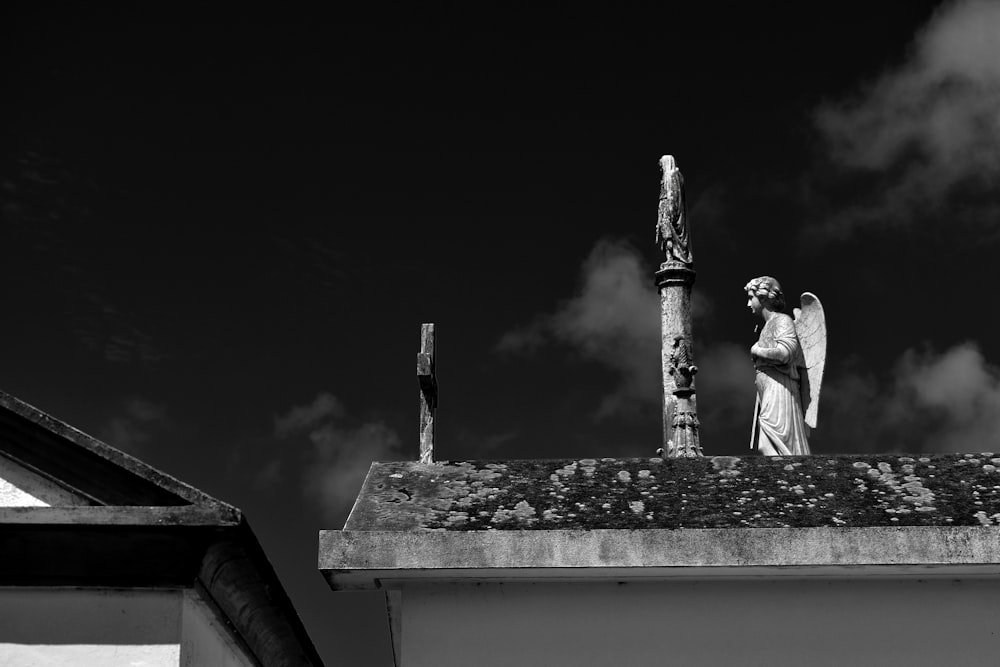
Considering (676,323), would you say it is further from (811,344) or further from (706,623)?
(706,623)

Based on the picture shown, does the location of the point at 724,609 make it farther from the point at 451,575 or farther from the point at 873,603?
the point at 451,575

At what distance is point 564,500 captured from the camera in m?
11.8

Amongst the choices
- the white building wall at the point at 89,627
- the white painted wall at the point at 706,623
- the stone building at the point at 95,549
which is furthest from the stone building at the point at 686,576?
the white building wall at the point at 89,627

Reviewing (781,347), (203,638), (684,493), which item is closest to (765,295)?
(781,347)

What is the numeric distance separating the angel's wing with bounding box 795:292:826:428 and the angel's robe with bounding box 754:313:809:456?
0.09 meters

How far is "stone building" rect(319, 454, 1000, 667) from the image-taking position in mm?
11141

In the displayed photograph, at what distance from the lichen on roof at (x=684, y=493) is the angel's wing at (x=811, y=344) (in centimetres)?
245

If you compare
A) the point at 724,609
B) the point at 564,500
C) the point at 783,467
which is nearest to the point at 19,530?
the point at 564,500

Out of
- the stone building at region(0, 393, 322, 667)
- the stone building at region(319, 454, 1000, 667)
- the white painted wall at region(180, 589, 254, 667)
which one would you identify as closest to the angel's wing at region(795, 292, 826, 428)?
the stone building at region(319, 454, 1000, 667)

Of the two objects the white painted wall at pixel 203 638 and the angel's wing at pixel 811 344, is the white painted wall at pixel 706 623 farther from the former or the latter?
the angel's wing at pixel 811 344

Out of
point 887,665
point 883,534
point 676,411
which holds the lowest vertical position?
point 887,665

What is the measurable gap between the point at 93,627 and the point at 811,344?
7.32m

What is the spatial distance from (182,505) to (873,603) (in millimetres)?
4568

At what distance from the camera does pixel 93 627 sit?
10.4 metres
